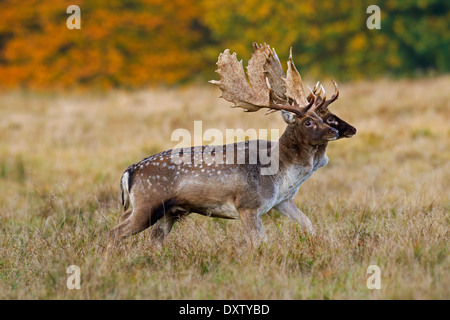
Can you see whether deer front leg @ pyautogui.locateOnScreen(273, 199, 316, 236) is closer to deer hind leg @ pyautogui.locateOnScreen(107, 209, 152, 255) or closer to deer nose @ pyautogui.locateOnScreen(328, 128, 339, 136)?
deer nose @ pyautogui.locateOnScreen(328, 128, 339, 136)

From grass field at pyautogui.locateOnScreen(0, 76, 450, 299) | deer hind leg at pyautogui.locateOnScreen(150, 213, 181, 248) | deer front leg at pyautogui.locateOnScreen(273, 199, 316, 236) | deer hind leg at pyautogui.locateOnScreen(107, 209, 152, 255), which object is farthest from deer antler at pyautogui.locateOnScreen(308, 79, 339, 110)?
deer hind leg at pyautogui.locateOnScreen(107, 209, 152, 255)

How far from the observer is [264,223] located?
728cm

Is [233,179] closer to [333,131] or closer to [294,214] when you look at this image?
[294,214]

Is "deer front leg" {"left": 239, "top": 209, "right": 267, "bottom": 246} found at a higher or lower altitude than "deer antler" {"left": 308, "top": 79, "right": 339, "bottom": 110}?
lower

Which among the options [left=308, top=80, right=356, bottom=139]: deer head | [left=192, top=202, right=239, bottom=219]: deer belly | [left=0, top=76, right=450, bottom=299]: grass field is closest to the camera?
[left=0, top=76, right=450, bottom=299]: grass field

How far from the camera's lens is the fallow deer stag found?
608cm

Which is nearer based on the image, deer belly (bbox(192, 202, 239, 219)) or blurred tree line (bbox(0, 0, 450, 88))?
deer belly (bbox(192, 202, 239, 219))

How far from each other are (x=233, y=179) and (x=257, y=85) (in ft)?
4.01

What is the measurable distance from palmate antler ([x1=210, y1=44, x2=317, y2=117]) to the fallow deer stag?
0.10 feet

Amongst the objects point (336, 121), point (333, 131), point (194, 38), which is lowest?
point (333, 131)

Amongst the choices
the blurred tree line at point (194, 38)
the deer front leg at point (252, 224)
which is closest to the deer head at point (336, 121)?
the deer front leg at point (252, 224)

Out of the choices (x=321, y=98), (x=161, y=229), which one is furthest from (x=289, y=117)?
(x=161, y=229)

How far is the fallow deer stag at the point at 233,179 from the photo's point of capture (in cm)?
608

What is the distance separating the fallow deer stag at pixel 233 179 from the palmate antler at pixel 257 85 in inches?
1.1
